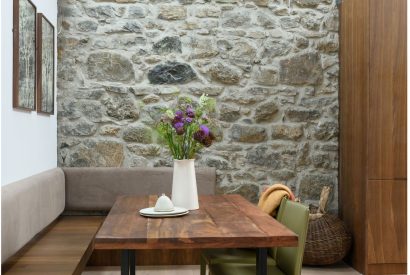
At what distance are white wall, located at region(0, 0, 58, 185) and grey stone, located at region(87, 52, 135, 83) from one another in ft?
1.82

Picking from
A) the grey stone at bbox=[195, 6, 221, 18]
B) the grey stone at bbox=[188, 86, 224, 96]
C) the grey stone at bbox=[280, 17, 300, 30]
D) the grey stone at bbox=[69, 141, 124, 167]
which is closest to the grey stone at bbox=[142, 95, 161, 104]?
the grey stone at bbox=[188, 86, 224, 96]

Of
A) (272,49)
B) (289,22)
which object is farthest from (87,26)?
(289,22)

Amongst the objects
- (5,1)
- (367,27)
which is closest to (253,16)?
(367,27)

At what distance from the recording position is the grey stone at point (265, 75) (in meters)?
4.98

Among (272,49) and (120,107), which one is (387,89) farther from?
(120,107)

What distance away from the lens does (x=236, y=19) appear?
4977mm

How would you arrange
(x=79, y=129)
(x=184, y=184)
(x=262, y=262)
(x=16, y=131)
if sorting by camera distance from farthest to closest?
(x=79, y=129) → (x=16, y=131) → (x=184, y=184) → (x=262, y=262)

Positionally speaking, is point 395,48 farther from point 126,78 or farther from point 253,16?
point 126,78

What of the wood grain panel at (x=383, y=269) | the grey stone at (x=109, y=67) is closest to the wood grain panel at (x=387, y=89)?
the wood grain panel at (x=383, y=269)

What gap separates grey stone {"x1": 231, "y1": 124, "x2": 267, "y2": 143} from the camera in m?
4.97

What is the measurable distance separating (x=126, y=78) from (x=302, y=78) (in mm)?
1590

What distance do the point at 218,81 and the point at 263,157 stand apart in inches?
31.5

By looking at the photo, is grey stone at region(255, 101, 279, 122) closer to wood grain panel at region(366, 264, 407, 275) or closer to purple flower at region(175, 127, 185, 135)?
wood grain panel at region(366, 264, 407, 275)

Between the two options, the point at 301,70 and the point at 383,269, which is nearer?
the point at 383,269
